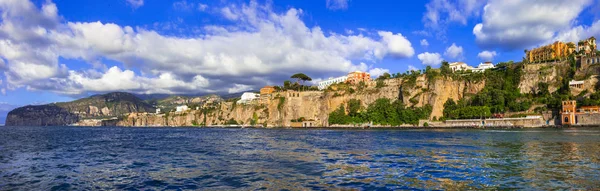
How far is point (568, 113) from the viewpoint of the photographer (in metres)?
82.5

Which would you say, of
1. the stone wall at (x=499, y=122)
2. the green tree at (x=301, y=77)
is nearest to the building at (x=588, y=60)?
the stone wall at (x=499, y=122)

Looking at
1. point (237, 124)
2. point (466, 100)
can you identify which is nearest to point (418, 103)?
point (466, 100)

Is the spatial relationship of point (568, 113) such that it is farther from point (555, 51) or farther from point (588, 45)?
point (588, 45)

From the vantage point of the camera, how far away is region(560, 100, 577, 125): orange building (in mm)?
81562

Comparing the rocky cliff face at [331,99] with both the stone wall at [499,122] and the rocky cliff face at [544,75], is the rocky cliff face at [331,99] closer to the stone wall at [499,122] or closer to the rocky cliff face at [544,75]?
the stone wall at [499,122]

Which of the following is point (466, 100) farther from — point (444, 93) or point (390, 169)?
point (390, 169)

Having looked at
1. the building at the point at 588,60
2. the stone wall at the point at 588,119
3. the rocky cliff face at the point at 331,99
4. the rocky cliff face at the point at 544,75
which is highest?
the building at the point at 588,60

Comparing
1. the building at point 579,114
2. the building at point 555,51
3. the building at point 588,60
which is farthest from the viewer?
the building at point 555,51

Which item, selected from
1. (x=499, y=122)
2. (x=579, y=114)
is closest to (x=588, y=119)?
(x=579, y=114)

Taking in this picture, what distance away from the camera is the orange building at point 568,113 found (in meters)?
81.6

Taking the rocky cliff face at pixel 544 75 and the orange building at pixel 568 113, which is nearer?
the orange building at pixel 568 113

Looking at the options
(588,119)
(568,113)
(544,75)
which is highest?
(544,75)

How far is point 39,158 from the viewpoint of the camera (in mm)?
24750

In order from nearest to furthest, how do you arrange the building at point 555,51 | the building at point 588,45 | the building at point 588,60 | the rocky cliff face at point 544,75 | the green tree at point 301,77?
the building at point 588,60 → the rocky cliff face at point 544,75 → the building at point 588,45 → the building at point 555,51 → the green tree at point 301,77
